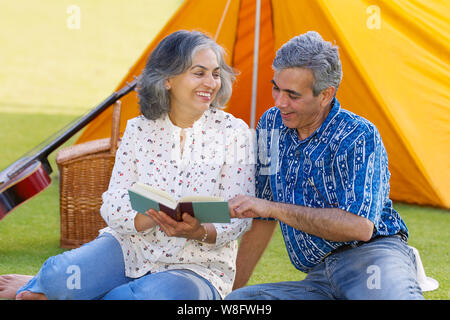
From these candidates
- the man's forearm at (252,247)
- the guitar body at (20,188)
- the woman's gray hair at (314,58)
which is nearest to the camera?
the woman's gray hair at (314,58)

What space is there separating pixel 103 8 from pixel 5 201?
1330 cm

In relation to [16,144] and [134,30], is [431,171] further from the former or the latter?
[134,30]

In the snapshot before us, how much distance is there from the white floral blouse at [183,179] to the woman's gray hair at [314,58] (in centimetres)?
35

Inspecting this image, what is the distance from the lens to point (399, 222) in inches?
99.7

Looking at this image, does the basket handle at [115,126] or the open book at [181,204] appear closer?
the open book at [181,204]

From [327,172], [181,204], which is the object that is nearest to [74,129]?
[181,204]

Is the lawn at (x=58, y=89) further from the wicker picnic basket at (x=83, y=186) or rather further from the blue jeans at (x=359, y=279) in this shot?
the blue jeans at (x=359, y=279)

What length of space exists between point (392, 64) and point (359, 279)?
2.56 meters

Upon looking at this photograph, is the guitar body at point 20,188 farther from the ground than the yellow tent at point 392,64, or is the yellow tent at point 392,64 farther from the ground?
the yellow tent at point 392,64

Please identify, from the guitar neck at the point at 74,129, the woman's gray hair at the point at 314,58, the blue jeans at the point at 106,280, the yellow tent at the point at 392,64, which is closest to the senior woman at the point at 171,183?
the blue jeans at the point at 106,280

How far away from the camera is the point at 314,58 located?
2463mm

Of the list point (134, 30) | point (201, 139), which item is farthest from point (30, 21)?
point (201, 139)

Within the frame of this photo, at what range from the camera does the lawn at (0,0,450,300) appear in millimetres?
3719

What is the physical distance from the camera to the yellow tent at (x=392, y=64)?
448 cm
